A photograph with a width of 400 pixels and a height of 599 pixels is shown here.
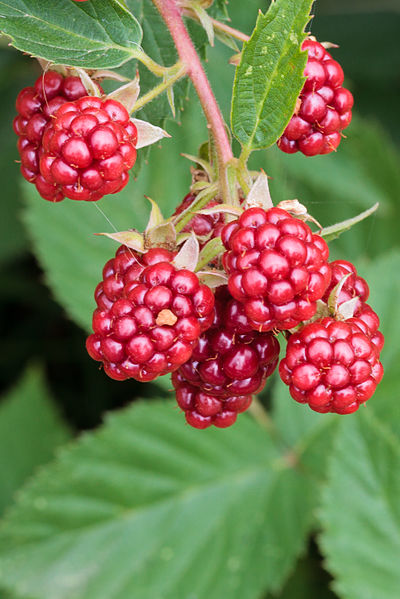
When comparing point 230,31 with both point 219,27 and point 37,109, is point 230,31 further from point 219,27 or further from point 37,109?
point 37,109

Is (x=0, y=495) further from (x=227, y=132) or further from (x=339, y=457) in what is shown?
(x=227, y=132)

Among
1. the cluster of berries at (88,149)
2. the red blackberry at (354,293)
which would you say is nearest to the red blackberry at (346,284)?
the red blackberry at (354,293)

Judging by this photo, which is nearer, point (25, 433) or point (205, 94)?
point (205, 94)

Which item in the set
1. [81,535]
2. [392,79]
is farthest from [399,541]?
[392,79]

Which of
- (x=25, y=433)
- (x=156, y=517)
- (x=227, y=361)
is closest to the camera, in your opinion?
(x=227, y=361)

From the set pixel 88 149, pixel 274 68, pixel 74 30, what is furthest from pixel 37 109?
pixel 274 68

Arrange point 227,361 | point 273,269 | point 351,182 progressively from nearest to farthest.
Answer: point 273,269, point 227,361, point 351,182

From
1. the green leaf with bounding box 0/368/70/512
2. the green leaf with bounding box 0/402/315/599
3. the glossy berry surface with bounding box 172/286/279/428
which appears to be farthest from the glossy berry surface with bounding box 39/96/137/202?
the green leaf with bounding box 0/368/70/512
